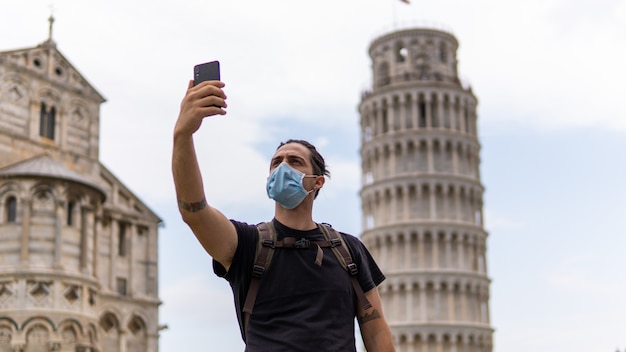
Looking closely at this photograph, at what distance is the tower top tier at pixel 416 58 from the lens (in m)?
67.6

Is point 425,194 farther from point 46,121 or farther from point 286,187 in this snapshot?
point 286,187

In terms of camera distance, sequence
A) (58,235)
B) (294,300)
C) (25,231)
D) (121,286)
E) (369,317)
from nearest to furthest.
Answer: (294,300) < (369,317) < (25,231) < (58,235) < (121,286)

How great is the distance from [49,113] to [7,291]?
7.69m

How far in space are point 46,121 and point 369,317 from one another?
32.5 metres

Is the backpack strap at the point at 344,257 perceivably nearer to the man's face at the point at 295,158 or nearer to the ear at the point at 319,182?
the ear at the point at 319,182

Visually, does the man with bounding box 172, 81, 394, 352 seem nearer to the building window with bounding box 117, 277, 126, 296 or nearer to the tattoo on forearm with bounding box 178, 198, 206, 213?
the tattoo on forearm with bounding box 178, 198, 206, 213

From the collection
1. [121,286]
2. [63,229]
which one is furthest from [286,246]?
[121,286]

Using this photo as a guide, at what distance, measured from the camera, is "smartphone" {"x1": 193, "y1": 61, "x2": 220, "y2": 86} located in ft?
13.4

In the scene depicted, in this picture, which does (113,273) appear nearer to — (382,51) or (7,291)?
(7,291)

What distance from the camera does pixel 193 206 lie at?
4086mm

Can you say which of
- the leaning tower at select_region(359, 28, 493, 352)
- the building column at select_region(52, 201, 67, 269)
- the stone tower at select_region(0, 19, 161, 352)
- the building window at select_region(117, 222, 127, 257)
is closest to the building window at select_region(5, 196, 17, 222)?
the stone tower at select_region(0, 19, 161, 352)

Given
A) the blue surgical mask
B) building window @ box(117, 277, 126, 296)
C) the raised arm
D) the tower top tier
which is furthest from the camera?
the tower top tier

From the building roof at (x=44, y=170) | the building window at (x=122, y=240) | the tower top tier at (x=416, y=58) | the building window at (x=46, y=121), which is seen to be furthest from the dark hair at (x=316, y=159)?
the tower top tier at (x=416, y=58)

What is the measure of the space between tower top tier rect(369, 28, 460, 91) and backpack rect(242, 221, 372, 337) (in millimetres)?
63035
